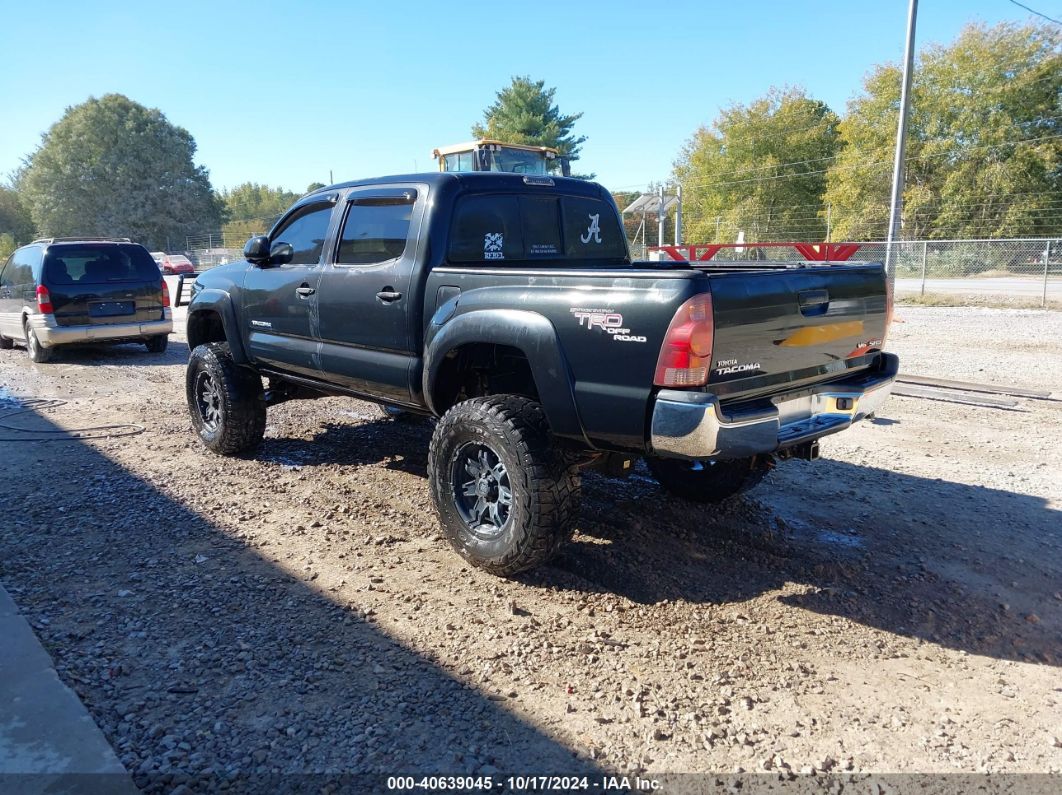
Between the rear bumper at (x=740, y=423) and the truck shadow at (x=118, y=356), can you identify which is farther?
the truck shadow at (x=118, y=356)

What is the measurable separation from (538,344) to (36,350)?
437 inches

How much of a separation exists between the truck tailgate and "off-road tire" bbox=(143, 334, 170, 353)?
10.8 metres

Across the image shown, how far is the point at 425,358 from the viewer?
420 centimetres

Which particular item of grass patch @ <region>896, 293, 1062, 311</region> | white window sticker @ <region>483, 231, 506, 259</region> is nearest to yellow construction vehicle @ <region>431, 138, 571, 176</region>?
grass patch @ <region>896, 293, 1062, 311</region>

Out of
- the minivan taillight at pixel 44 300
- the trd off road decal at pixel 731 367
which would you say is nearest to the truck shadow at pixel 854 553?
the trd off road decal at pixel 731 367

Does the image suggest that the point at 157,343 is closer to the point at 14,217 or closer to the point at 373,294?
the point at 373,294

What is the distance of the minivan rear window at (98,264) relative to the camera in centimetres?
1095

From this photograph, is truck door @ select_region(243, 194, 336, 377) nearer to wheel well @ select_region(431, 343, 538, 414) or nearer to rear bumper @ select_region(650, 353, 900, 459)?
wheel well @ select_region(431, 343, 538, 414)

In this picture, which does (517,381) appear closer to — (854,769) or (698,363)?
(698,363)

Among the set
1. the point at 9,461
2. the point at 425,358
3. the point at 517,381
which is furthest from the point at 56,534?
the point at 517,381

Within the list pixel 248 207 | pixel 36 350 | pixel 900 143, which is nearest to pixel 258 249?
pixel 36 350

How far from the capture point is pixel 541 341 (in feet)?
11.7

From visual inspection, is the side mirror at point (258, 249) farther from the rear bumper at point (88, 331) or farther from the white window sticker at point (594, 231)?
the rear bumper at point (88, 331)

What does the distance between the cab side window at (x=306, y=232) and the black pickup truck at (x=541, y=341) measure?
Result: 2 centimetres
